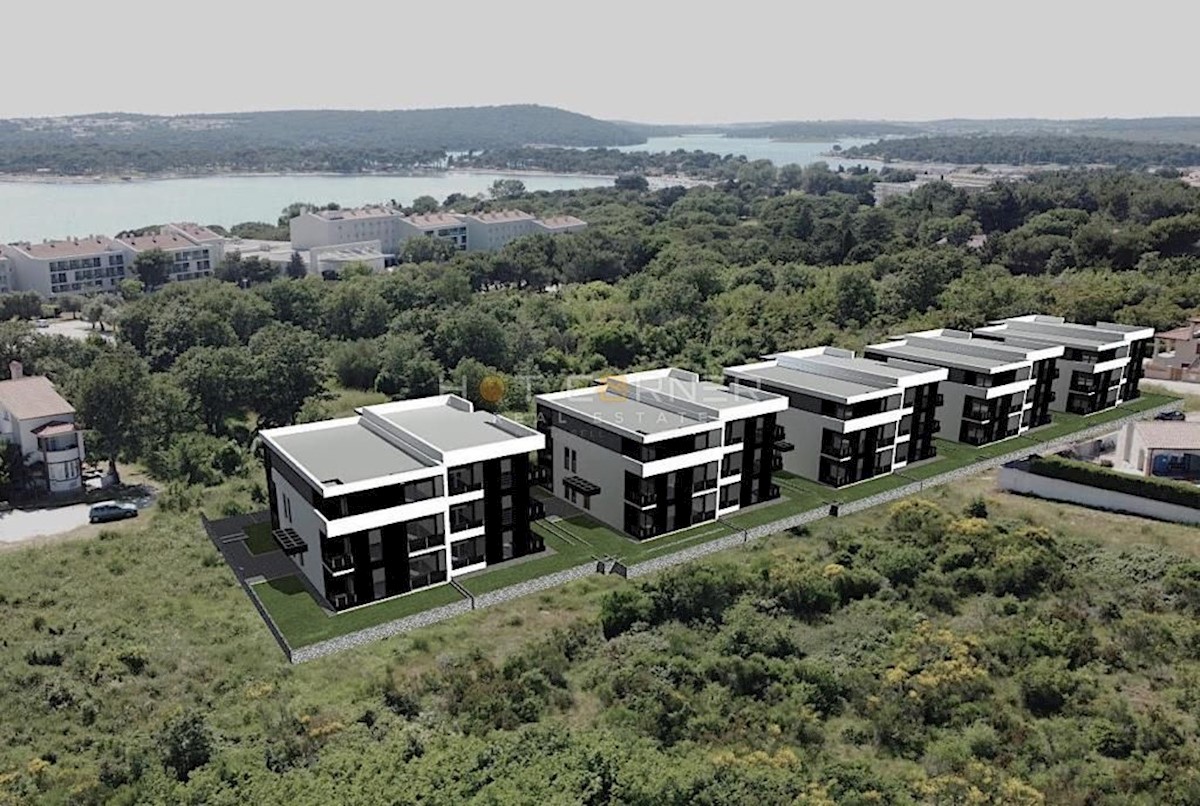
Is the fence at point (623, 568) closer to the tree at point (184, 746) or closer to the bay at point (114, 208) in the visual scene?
the tree at point (184, 746)

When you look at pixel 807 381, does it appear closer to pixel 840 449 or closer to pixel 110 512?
pixel 840 449

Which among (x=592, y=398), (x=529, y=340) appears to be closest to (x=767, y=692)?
(x=592, y=398)

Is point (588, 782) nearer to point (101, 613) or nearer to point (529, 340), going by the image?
point (101, 613)

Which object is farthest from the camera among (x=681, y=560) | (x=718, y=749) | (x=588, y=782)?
(x=681, y=560)

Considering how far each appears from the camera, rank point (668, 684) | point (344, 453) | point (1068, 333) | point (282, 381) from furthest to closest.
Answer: point (1068, 333) < point (282, 381) < point (344, 453) < point (668, 684)

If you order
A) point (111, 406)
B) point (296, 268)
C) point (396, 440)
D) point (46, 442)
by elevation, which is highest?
point (396, 440)

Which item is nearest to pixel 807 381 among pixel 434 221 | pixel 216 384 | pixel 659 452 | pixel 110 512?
pixel 659 452
